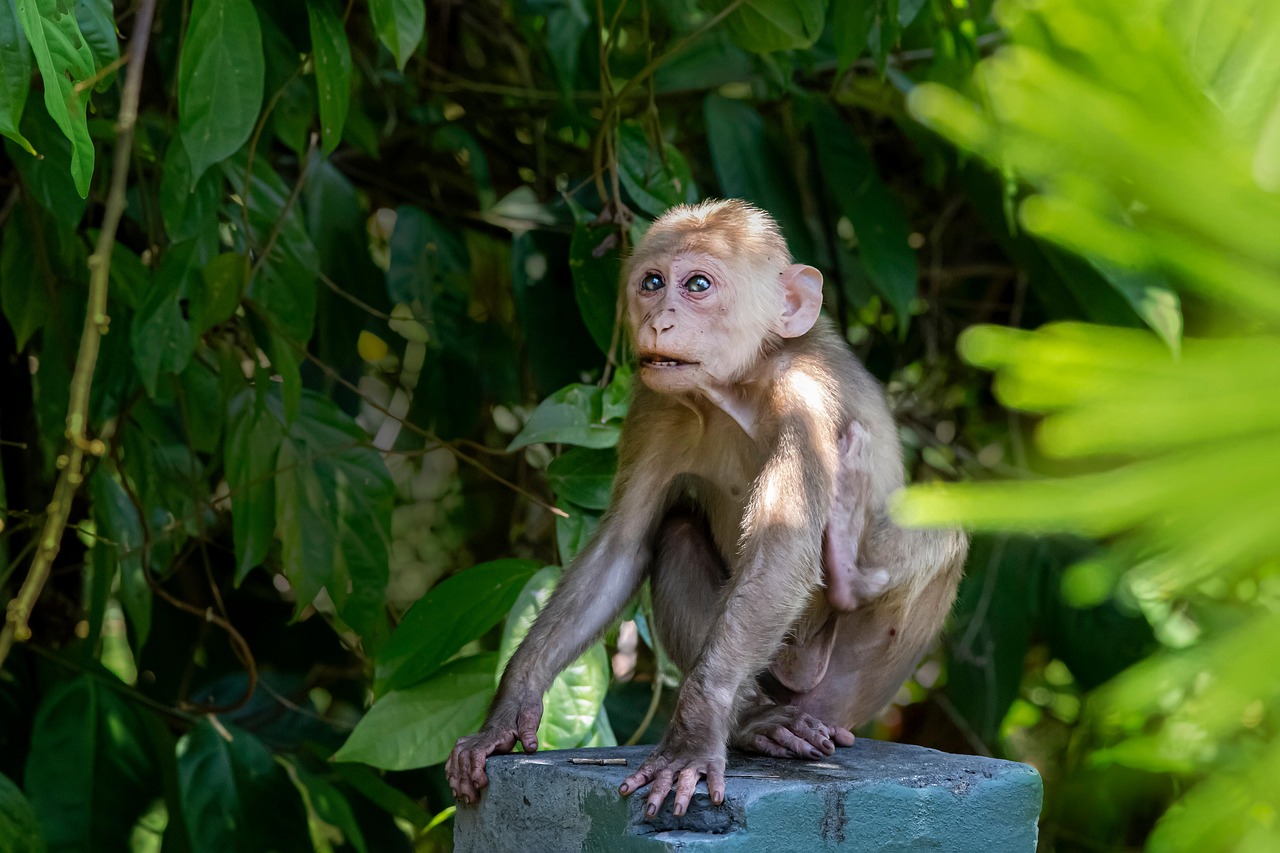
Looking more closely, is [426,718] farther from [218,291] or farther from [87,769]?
[87,769]

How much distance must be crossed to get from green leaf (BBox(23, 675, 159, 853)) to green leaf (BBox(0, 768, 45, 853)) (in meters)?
0.61

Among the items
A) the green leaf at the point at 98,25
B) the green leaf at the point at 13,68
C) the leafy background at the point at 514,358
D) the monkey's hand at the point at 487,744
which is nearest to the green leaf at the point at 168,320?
the leafy background at the point at 514,358

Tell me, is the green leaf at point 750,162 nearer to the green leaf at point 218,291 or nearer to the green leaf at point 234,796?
the green leaf at point 218,291

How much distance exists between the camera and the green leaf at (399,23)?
3.39m

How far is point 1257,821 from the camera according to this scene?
0.92 meters

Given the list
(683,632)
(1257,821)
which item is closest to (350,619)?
(683,632)

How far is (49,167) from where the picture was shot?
3840mm

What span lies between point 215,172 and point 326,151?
443 mm

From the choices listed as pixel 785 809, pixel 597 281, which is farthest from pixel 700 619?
pixel 597 281

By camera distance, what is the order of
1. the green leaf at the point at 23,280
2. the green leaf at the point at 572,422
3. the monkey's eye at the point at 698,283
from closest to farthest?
the monkey's eye at the point at 698,283
the green leaf at the point at 572,422
the green leaf at the point at 23,280

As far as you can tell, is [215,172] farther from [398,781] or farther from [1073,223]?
[1073,223]

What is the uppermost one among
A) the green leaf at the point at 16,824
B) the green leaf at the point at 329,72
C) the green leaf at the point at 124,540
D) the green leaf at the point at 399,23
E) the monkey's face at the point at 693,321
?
the green leaf at the point at 399,23

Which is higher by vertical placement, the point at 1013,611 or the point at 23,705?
the point at 1013,611

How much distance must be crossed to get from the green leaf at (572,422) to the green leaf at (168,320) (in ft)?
3.26
